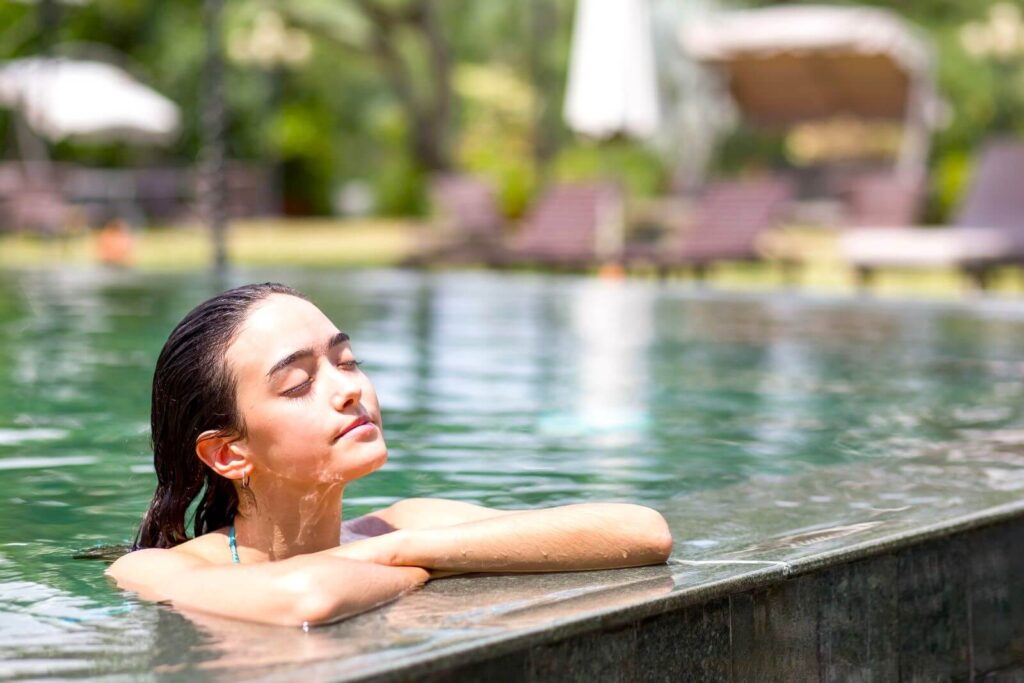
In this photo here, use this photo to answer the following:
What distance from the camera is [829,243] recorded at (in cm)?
2117

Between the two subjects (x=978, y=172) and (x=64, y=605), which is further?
(x=978, y=172)

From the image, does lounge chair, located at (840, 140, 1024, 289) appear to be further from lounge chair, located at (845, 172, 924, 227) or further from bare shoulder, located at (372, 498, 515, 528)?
bare shoulder, located at (372, 498, 515, 528)

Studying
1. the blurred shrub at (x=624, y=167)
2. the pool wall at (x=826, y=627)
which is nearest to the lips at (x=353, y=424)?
the pool wall at (x=826, y=627)

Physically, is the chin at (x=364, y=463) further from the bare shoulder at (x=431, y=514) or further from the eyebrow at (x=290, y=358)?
the bare shoulder at (x=431, y=514)

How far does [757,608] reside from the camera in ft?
8.21

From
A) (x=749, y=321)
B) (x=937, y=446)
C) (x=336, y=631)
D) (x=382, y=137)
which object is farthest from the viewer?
(x=382, y=137)

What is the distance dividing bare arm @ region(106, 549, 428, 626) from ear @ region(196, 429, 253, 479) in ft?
0.53

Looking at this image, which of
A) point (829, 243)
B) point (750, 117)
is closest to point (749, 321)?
point (829, 243)

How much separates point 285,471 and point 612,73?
49.2 feet

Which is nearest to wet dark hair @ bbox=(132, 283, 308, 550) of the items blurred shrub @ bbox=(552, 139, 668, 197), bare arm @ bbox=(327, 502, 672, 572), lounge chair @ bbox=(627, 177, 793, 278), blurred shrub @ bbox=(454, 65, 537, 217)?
bare arm @ bbox=(327, 502, 672, 572)

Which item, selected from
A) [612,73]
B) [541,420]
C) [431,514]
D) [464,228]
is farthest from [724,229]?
[431,514]

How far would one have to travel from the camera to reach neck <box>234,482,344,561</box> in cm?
261

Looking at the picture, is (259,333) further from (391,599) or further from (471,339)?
(471,339)

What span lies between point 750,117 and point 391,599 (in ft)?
71.7
